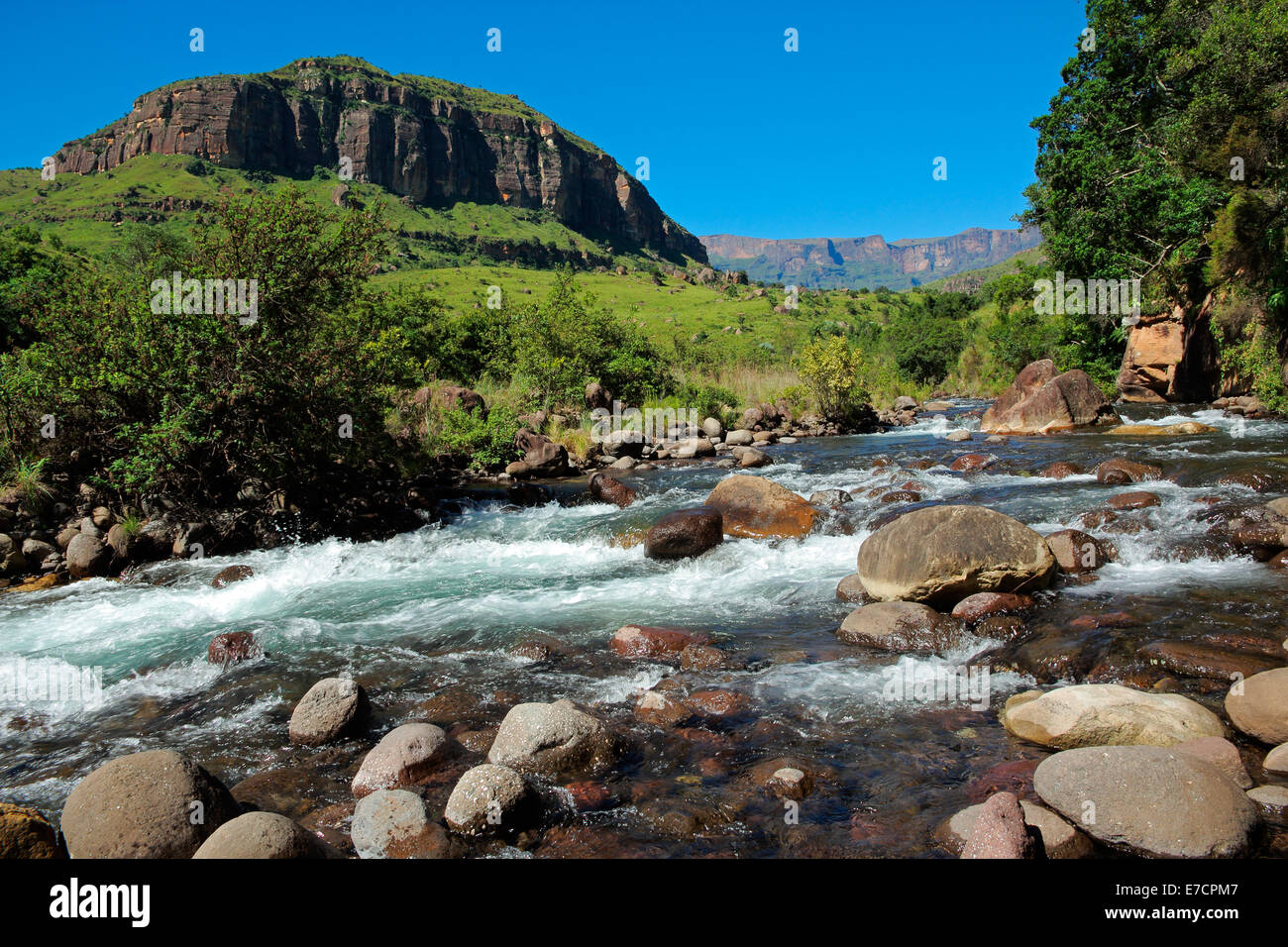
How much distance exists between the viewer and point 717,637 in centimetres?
891

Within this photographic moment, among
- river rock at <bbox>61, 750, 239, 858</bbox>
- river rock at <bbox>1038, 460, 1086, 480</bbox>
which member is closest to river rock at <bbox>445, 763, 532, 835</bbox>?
river rock at <bbox>61, 750, 239, 858</bbox>

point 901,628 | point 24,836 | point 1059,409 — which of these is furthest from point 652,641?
point 1059,409

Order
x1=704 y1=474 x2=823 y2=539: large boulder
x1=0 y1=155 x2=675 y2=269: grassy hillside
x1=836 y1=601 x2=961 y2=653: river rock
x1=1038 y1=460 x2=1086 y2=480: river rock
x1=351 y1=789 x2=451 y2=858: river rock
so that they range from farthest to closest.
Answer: x1=0 y1=155 x2=675 y2=269: grassy hillside
x1=1038 y1=460 x2=1086 y2=480: river rock
x1=704 y1=474 x2=823 y2=539: large boulder
x1=836 y1=601 x2=961 y2=653: river rock
x1=351 y1=789 x2=451 y2=858: river rock

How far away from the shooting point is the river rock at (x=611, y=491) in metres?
17.9

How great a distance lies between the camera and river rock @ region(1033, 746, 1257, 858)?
14.0ft

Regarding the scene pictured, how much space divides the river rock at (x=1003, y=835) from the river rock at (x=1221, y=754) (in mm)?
1529

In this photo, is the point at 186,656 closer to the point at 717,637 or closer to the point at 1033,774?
the point at 717,637

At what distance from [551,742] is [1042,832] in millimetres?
3716

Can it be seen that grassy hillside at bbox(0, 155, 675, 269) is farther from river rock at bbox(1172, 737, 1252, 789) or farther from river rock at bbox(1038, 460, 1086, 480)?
river rock at bbox(1172, 737, 1252, 789)

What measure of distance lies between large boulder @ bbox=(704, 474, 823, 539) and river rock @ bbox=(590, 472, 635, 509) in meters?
3.76

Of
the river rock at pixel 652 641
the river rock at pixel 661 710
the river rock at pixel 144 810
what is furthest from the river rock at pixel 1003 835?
the river rock at pixel 144 810

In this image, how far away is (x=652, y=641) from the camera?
859cm

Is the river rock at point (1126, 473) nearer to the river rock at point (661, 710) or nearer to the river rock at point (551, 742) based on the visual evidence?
the river rock at point (661, 710)
